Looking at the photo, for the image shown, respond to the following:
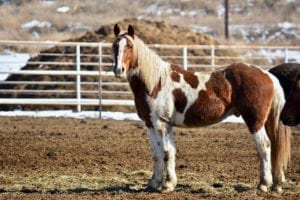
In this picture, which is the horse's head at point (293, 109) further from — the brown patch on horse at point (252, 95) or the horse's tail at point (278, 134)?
the horse's tail at point (278, 134)

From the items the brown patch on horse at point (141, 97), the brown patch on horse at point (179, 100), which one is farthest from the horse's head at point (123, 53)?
the brown patch on horse at point (179, 100)

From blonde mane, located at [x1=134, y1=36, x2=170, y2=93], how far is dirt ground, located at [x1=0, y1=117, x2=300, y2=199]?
125cm

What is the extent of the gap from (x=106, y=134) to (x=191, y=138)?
61.4 inches

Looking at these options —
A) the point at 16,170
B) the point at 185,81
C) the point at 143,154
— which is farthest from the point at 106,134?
the point at 185,81

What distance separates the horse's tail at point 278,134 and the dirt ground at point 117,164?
344 mm

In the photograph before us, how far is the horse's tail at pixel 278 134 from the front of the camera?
8.20 meters

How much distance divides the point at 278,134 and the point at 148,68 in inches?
65.0

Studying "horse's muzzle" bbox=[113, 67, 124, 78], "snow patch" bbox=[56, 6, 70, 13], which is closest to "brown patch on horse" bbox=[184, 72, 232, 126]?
"horse's muzzle" bbox=[113, 67, 124, 78]

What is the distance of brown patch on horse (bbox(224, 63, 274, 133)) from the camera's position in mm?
8102

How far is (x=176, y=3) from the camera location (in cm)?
5325

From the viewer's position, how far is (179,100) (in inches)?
321

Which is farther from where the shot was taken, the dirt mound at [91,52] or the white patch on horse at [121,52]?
the dirt mound at [91,52]

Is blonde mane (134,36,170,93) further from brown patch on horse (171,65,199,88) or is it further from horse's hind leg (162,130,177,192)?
horse's hind leg (162,130,177,192)

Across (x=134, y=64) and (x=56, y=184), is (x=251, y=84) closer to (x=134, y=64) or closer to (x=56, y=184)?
(x=134, y=64)
